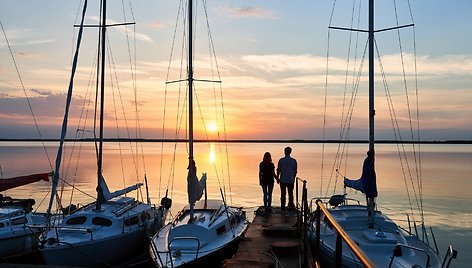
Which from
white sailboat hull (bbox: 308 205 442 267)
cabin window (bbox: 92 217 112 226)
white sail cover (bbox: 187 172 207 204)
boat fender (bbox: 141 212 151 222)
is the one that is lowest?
boat fender (bbox: 141 212 151 222)

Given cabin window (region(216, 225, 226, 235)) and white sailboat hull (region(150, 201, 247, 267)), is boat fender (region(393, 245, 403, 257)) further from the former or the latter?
cabin window (region(216, 225, 226, 235))

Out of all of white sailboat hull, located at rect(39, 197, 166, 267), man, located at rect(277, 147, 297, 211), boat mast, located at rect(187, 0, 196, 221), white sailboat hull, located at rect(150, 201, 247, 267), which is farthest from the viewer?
man, located at rect(277, 147, 297, 211)

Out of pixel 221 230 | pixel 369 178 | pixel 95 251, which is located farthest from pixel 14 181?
pixel 369 178

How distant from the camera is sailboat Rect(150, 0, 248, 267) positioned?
11.3 metres

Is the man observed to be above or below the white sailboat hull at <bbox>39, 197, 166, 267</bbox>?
above

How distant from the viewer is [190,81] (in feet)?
44.5

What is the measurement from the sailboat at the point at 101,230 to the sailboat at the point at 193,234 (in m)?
1.67

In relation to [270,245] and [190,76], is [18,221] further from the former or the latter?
[270,245]

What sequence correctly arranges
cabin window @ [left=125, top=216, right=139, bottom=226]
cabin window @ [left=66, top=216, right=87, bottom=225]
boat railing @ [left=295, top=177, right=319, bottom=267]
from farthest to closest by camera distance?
cabin window @ [left=125, top=216, right=139, bottom=226]
cabin window @ [left=66, top=216, right=87, bottom=225]
boat railing @ [left=295, top=177, right=319, bottom=267]

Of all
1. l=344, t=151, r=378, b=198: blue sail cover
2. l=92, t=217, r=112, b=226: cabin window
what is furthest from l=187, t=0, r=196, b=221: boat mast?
l=344, t=151, r=378, b=198: blue sail cover

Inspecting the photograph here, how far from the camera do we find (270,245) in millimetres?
11789

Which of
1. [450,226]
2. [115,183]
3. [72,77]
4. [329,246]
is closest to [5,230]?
[72,77]

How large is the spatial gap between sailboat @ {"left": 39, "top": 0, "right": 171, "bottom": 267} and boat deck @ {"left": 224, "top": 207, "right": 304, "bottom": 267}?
4520 mm

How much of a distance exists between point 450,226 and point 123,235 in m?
19.2
